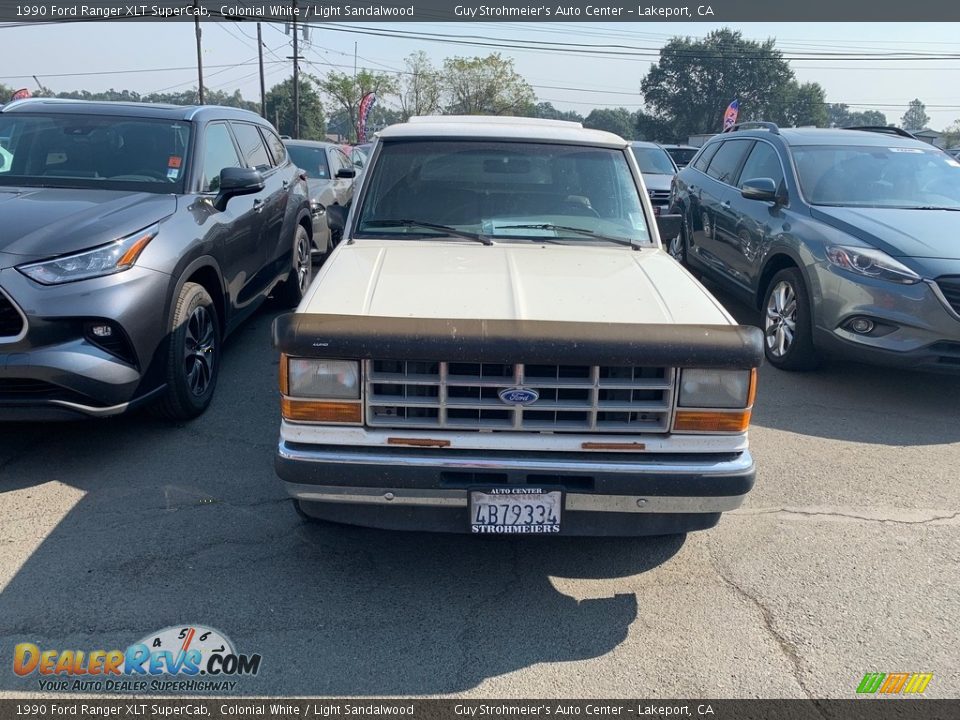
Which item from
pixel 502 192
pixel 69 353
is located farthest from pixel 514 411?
pixel 69 353

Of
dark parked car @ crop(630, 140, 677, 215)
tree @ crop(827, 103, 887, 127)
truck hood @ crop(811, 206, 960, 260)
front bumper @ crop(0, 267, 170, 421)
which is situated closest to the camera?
front bumper @ crop(0, 267, 170, 421)

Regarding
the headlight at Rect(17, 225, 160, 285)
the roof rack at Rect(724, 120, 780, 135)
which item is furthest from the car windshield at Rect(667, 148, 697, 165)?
the headlight at Rect(17, 225, 160, 285)

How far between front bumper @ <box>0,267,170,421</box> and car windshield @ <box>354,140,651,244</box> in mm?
1316

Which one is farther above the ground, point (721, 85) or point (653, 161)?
point (721, 85)

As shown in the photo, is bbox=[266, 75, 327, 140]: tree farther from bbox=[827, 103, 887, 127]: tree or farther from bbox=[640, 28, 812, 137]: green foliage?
bbox=[827, 103, 887, 127]: tree

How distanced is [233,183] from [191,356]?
123 cm

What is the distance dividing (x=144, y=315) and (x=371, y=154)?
159cm

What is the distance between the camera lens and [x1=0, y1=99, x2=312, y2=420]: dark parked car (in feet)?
12.2

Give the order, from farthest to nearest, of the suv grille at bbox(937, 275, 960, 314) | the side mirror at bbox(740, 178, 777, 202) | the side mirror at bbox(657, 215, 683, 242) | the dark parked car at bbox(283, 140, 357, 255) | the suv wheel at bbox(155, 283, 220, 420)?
the dark parked car at bbox(283, 140, 357, 255)
the side mirror at bbox(740, 178, 777, 202)
the suv grille at bbox(937, 275, 960, 314)
the side mirror at bbox(657, 215, 683, 242)
the suv wheel at bbox(155, 283, 220, 420)

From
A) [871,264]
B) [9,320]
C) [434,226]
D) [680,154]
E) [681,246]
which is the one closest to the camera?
[9,320]

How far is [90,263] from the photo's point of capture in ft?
12.7

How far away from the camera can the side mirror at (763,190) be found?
630 centimetres

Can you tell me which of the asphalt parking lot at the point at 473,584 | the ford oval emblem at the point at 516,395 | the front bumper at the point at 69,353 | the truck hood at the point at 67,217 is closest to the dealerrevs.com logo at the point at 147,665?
the asphalt parking lot at the point at 473,584

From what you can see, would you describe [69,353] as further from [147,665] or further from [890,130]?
[890,130]
